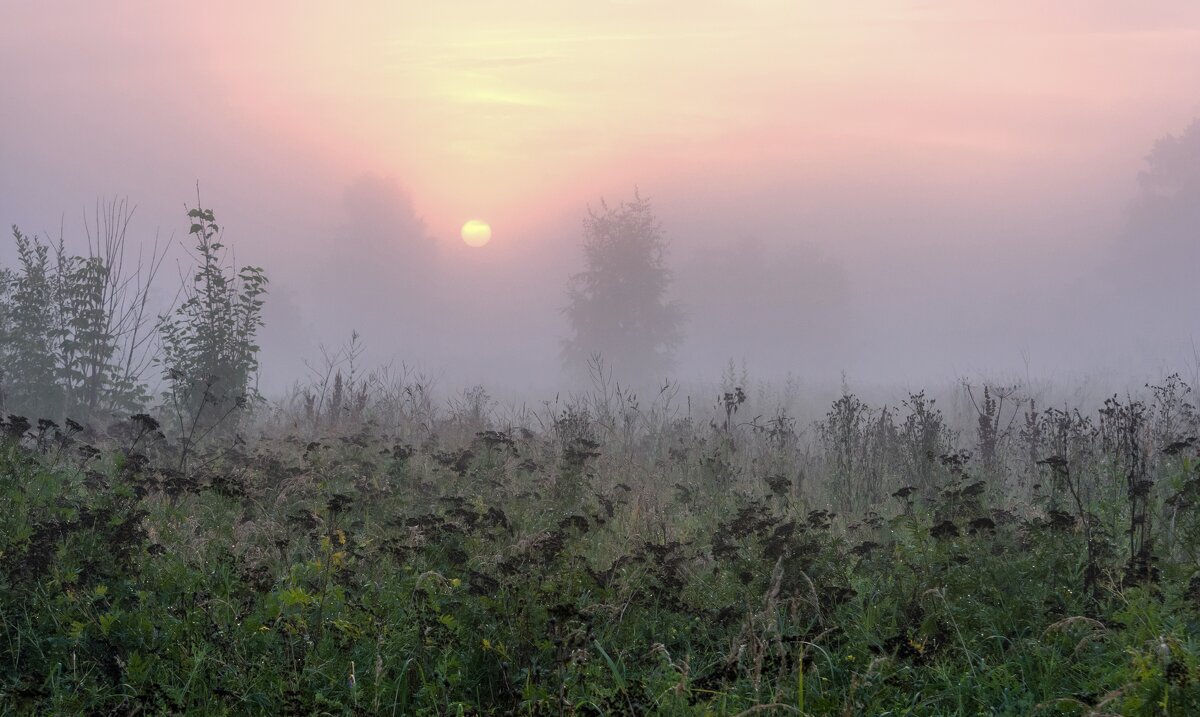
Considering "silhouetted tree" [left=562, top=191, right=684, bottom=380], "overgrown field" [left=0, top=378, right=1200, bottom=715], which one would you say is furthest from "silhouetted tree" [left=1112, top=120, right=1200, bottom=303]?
"overgrown field" [left=0, top=378, right=1200, bottom=715]

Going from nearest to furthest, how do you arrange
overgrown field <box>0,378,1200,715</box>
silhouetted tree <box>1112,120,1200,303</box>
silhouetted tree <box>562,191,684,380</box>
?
1. overgrown field <box>0,378,1200,715</box>
2. silhouetted tree <box>562,191,684,380</box>
3. silhouetted tree <box>1112,120,1200,303</box>

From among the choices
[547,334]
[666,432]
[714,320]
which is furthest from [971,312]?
[666,432]

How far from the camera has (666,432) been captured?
12680 millimetres

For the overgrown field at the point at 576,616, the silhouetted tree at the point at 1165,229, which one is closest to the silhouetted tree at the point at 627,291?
the overgrown field at the point at 576,616

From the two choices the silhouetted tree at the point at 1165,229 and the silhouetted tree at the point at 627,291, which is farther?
the silhouetted tree at the point at 1165,229

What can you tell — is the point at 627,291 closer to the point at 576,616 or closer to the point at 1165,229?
the point at 576,616

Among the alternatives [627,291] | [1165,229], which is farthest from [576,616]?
[1165,229]

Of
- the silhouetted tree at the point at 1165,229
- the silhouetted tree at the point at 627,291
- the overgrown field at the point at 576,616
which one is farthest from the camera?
the silhouetted tree at the point at 1165,229

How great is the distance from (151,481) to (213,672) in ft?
5.61

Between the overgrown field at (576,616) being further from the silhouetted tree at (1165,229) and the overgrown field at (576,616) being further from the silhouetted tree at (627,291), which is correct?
the silhouetted tree at (1165,229)

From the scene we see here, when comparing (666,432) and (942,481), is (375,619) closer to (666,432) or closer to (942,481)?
(942,481)

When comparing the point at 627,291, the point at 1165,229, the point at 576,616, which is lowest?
the point at 576,616

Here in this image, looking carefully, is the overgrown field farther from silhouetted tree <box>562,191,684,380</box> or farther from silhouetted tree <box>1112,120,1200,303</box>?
silhouetted tree <box>1112,120,1200,303</box>

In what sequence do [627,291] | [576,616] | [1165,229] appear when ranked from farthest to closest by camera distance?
[1165,229], [627,291], [576,616]
